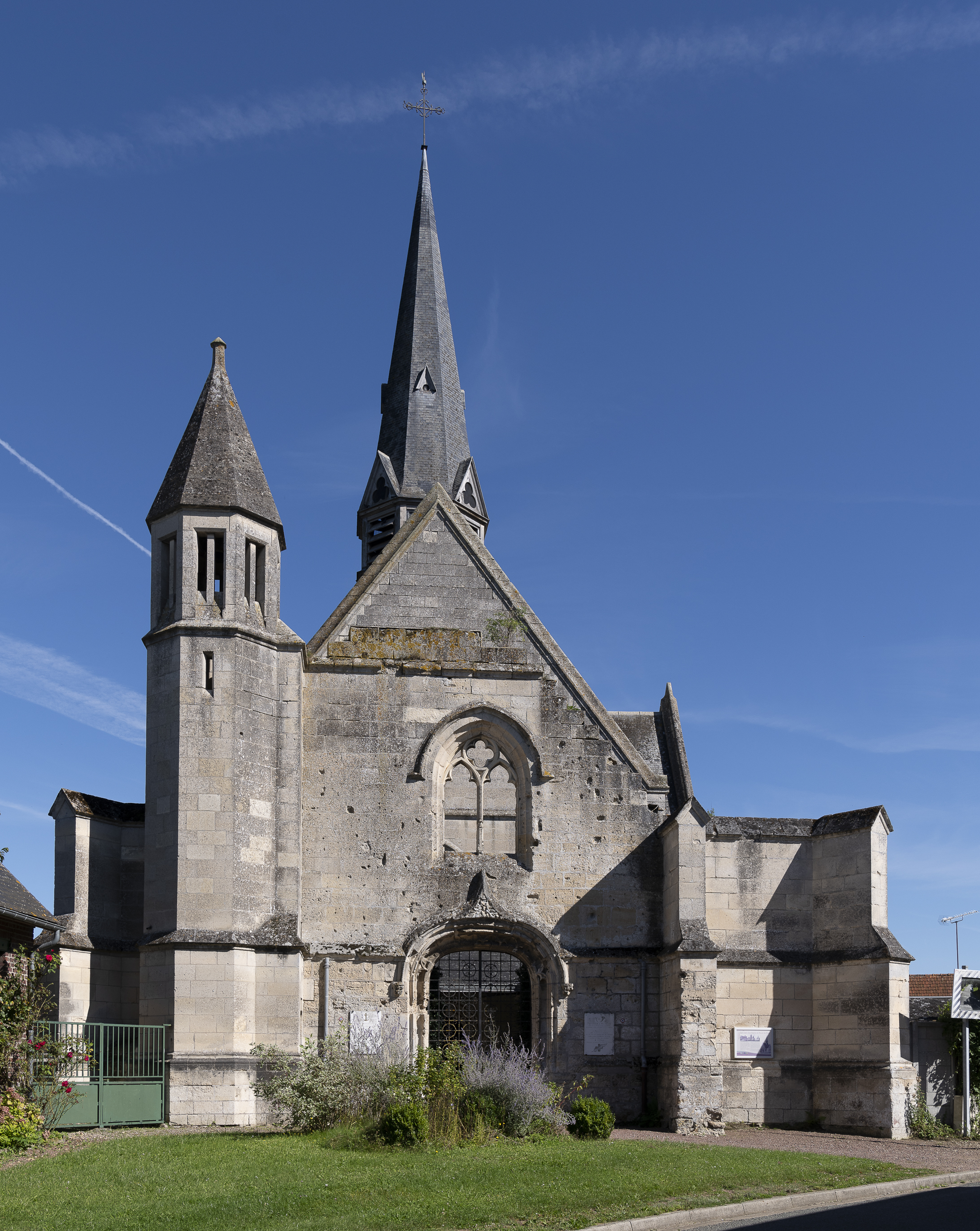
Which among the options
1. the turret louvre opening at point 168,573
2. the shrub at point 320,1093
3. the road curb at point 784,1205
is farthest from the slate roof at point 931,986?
the turret louvre opening at point 168,573

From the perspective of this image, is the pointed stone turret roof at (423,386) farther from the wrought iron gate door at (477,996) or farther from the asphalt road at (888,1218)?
the asphalt road at (888,1218)

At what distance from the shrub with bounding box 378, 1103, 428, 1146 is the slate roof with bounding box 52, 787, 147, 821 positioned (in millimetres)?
6479

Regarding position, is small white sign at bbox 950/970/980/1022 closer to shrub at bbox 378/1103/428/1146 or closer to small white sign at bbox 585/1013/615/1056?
small white sign at bbox 585/1013/615/1056

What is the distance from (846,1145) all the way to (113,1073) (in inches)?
363

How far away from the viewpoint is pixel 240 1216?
10281 millimetres

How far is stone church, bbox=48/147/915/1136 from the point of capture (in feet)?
58.9

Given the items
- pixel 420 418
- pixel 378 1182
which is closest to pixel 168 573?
pixel 378 1182

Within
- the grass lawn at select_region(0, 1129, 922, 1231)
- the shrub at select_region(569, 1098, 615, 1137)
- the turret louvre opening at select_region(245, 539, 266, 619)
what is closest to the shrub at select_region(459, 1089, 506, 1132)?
the grass lawn at select_region(0, 1129, 922, 1231)

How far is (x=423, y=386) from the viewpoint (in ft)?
108

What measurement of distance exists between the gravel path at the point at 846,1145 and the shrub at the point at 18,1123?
21.8 ft

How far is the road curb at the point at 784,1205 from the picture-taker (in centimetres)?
1069

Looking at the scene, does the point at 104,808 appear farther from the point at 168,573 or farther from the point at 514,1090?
the point at 514,1090

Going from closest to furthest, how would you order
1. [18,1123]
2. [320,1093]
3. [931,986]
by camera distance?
[18,1123] < [320,1093] < [931,986]

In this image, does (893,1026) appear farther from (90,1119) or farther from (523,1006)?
(90,1119)
